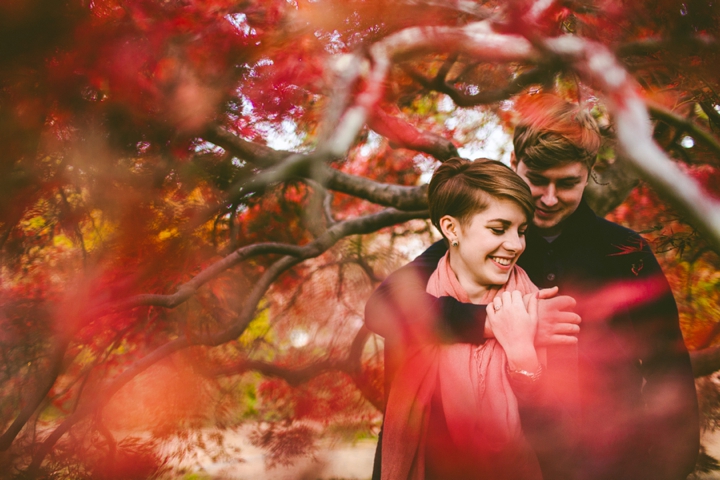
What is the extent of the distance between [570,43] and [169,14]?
6.49 ft

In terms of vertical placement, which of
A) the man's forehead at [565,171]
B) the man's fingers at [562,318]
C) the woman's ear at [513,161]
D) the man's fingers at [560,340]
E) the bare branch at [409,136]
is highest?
the bare branch at [409,136]

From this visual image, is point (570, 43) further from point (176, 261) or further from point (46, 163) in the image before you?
point (46, 163)

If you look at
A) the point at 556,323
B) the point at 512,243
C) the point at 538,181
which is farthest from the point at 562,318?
the point at 538,181

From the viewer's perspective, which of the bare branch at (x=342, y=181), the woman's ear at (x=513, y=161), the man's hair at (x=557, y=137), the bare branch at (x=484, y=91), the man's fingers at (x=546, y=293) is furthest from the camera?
the bare branch at (x=342, y=181)

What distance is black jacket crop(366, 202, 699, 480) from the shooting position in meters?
1.92

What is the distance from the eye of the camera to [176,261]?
7.52 feet

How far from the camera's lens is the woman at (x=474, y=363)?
5.95ft

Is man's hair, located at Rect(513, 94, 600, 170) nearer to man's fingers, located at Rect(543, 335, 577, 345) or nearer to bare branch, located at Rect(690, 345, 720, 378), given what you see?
man's fingers, located at Rect(543, 335, 577, 345)

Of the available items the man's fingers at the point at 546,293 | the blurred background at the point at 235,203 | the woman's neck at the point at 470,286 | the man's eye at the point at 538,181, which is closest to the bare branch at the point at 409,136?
the blurred background at the point at 235,203

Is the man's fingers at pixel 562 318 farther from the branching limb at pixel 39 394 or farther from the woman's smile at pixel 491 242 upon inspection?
the branching limb at pixel 39 394

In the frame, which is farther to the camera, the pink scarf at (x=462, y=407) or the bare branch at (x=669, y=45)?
the bare branch at (x=669, y=45)

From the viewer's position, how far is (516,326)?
179 cm

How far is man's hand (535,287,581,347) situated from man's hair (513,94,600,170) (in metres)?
0.59

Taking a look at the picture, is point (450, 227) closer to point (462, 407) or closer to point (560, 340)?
point (560, 340)
